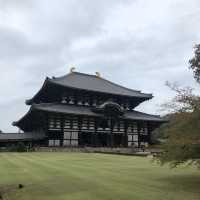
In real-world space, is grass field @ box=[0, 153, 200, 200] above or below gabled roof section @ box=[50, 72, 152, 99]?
below

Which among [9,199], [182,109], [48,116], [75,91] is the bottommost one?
[9,199]

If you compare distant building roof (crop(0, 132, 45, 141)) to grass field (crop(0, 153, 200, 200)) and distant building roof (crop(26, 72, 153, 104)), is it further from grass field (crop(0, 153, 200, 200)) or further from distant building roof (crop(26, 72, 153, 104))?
grass field (crop(0, 153, 200, 200))

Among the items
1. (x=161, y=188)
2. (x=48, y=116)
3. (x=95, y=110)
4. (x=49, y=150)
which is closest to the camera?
(x=161, y=188)

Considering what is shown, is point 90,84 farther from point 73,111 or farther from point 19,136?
point 19,136

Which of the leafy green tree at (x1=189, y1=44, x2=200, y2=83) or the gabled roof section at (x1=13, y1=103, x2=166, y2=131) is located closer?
the leafy green tree at (x1=189, y1=44, x2=200, y2=83)

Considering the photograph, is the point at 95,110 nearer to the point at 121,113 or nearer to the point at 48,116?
the point at 121,113

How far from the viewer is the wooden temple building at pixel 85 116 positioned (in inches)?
2128

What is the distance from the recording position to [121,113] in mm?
59062

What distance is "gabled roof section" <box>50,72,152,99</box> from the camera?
196ft

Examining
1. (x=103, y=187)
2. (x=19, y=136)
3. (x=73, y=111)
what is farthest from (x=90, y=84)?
(x=103, y=187)

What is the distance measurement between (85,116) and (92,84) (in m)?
9.70

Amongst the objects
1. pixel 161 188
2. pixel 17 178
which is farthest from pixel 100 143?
pixel 161 188

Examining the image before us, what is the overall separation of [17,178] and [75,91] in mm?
41728

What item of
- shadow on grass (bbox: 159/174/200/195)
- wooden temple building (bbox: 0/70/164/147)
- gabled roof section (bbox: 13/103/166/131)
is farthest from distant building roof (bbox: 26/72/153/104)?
shadow on grass (bbox: 159/174/200/195)
